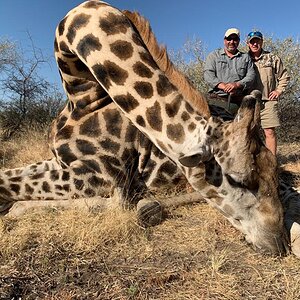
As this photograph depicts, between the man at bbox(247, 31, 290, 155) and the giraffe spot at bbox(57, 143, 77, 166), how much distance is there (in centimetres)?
404

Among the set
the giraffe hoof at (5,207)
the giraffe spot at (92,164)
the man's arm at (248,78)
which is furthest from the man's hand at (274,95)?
the giraffe hoof at (5,207)

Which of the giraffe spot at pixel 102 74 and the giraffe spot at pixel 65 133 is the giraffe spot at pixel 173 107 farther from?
the giraffe spot at pixel 65 133

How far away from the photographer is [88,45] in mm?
3842

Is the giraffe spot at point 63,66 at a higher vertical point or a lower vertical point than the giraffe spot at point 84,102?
higher

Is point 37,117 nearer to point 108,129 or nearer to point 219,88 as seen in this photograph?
point 219,88

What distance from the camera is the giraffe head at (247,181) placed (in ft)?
10.7

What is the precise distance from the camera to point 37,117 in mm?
14711

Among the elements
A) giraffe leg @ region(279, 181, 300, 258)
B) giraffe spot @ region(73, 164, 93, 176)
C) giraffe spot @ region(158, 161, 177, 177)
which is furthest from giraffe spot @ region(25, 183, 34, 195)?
giraffe leg @ region(279, 181, 300, 258)

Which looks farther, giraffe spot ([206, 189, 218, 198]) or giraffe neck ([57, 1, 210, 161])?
giraffe spot ([206, 189, 218, 198])

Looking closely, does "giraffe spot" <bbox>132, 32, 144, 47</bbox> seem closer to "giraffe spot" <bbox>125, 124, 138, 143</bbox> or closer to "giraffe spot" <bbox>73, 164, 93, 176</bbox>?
"giraffe spot" <bbox>125, 124, 138, 143</bbox>

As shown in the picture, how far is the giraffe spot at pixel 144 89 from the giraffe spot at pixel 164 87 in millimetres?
69

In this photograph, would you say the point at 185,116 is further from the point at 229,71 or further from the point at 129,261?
the point at 229,71

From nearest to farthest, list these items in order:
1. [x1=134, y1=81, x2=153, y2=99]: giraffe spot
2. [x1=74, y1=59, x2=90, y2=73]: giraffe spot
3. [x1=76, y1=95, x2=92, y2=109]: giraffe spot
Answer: [x1=134, y1=81, x2=153, y2=99]: giraffe spot
[x1=74, y1=59, x2=90, y2=73]: giraffe spot
[x1=76, y1=95, x2=92, y2=109]: giraffe spot

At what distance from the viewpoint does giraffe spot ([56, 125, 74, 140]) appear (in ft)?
15.0
